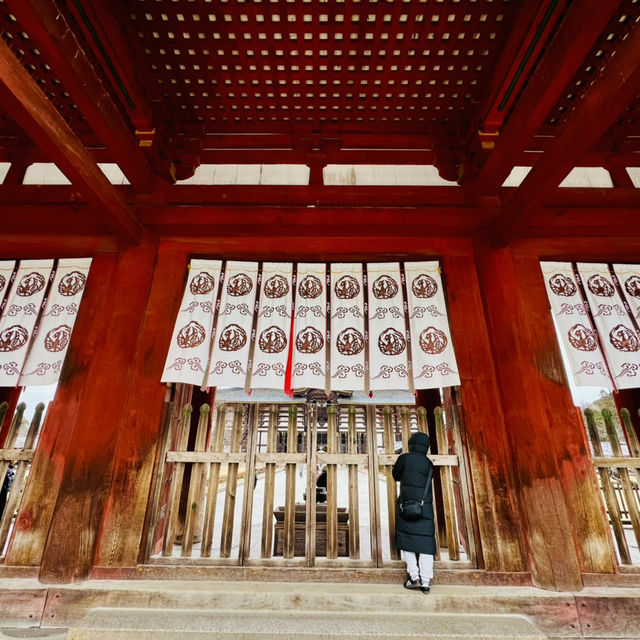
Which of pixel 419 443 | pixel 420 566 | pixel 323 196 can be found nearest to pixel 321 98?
pixel 323 196

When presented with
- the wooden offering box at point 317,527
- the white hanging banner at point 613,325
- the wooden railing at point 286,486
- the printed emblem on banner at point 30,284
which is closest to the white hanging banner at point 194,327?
the wooden railing at point 286,486

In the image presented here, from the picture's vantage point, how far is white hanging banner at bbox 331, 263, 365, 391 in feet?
13.5

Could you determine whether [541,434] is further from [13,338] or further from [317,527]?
[13,338]

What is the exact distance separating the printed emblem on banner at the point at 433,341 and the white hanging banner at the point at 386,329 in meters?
0.21

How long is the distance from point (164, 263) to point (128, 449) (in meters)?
2.17

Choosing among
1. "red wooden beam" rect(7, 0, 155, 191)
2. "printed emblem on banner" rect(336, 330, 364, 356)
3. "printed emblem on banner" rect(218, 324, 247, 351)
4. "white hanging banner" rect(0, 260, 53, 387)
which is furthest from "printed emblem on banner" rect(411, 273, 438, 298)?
"white hanging banner" rect(0, 260, 53, 387)

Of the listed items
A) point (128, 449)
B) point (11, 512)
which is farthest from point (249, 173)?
point (11, 512)

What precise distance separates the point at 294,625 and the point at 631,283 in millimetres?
5099

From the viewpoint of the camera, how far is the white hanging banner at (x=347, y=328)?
412cm

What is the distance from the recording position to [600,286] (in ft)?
15.1

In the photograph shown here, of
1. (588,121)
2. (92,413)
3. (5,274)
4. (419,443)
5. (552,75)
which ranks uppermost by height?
(552,75)

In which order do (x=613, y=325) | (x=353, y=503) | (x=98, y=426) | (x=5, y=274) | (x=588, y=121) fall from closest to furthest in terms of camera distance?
(x=588, y=121), (x=353, y=503), (x=98, y=426), (x=613, y=325), (x=5, y=274)

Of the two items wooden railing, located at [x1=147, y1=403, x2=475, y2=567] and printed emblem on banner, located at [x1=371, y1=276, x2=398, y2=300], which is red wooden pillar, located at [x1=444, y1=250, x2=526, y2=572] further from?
printed emblem on banner, located at [x1=371, y1=276, x2=398, y2=300]

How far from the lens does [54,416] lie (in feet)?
13.0
